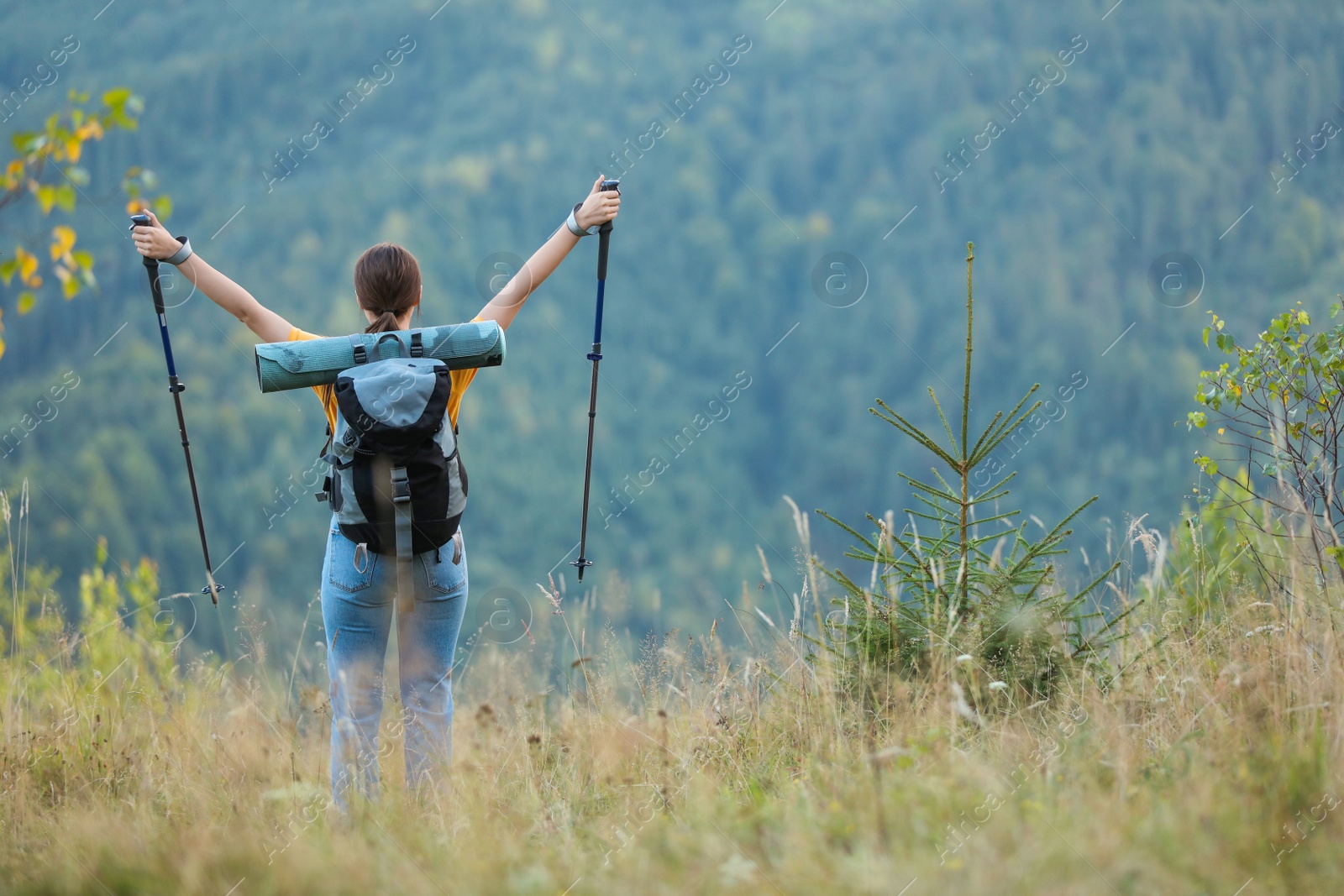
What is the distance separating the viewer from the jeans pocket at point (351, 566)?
298 cm

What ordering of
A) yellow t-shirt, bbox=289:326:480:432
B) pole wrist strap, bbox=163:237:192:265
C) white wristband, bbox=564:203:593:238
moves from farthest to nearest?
1. white wristband, bbox=564:203:593:238
2. pole wrist strap, bbox=163:237:192:265
3. yellow t-shirt, bbox=289:326:480:432

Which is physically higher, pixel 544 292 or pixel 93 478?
pixel 544 292

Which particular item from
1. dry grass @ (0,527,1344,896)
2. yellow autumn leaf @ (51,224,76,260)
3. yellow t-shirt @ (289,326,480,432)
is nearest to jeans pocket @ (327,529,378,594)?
yellow t-shirt @ (289,326,480,432)

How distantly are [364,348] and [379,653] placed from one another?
933mm

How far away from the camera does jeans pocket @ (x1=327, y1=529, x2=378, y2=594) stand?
2.98m

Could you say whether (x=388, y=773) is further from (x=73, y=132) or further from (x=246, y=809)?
(x=73, y=132)

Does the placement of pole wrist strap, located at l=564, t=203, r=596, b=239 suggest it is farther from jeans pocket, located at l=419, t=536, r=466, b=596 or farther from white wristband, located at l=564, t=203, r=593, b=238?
jeans pocket, located at l=419, t=536, r=466, b=596

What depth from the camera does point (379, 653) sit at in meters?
3.10

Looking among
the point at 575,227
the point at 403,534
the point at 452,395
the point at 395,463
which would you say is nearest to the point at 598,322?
the point at 575,227

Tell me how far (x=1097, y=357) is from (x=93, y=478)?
83690mm

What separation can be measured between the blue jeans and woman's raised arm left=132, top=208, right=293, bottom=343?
2.43ft

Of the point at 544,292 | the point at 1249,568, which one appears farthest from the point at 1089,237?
the point at 1249,568

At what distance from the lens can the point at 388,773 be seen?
3.25m

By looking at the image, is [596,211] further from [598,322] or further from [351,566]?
[351,566]
